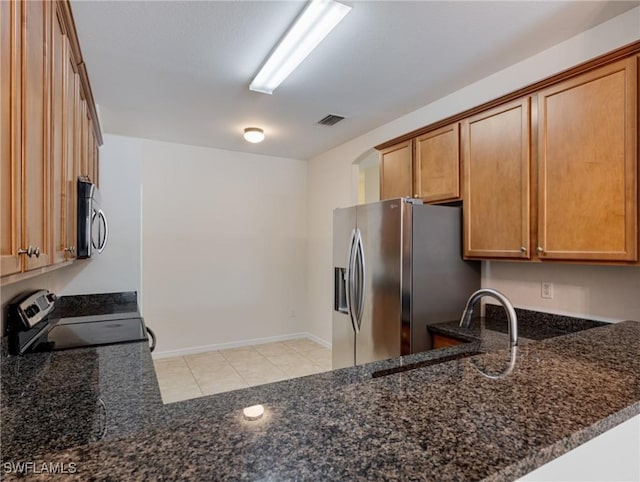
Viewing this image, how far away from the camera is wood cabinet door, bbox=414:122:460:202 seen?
8.49 ft

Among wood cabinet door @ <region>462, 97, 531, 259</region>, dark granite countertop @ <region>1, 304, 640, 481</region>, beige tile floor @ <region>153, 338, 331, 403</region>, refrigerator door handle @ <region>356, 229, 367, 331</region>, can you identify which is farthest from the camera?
beige tile floor @ <region>153, 338, 331, 403</region>

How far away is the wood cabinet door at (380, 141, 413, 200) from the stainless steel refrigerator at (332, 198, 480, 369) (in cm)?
50

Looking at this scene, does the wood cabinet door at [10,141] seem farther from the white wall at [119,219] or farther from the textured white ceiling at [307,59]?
the white wall at [119,219]

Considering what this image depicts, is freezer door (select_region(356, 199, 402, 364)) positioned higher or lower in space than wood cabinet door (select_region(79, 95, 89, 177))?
lower

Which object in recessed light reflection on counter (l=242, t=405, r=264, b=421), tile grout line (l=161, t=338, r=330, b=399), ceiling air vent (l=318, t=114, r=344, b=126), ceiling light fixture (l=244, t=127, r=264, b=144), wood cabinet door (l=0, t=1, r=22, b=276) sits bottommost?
tile grout line (l=161, t=338, r=330, b=399)

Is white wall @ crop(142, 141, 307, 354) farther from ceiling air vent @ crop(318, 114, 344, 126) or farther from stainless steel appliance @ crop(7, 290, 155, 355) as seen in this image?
stainless steel appliance @ crop(7, 290, 155, 355)

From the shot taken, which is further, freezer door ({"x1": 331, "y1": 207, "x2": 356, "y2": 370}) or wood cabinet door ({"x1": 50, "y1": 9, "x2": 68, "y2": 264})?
freezer door ({"x1": 331, "y1": 207, "x2": 356, "y2": 370})

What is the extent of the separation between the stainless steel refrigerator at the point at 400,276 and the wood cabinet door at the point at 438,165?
170mm

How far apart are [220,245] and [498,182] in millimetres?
3570

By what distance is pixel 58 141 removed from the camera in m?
1.39

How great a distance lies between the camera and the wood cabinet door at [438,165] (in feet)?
8.49

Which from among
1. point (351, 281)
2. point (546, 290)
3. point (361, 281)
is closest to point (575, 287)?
point (546, 290)

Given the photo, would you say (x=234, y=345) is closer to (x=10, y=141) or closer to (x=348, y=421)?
(x=10, y=141)

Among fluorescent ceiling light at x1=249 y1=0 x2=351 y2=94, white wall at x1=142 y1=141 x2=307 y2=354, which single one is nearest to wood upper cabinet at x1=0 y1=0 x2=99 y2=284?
fluorescent ceiling light at x1=249 y1=0 x2=351 y2=94
